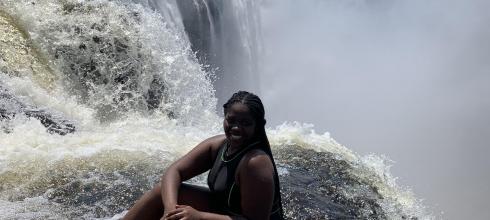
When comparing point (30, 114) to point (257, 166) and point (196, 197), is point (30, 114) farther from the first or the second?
point (257, 166)

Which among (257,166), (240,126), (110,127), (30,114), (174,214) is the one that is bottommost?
(174,214)

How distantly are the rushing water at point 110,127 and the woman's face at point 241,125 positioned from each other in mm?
1892

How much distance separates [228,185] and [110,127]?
5.54 meters

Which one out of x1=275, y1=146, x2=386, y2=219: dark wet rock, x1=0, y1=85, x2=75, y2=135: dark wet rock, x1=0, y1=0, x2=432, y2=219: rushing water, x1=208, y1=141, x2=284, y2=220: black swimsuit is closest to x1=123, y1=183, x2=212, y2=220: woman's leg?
x1=208, y1=141, x2=284, y2=220: black swimsuit

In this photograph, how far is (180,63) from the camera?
35.4 ft

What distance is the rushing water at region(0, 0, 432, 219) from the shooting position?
4.68 meters

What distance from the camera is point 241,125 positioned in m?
2.45

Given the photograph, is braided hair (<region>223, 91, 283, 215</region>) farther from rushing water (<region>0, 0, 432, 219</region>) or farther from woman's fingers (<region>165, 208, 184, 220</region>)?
rushing water (<region>0, 0, 432, 219</region>)

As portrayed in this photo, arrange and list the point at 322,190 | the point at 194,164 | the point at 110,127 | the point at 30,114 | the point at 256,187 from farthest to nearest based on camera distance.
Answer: the point at 110,127
the point at 30,114
the point at 322,190
the point at 194,164
the point at 256,187

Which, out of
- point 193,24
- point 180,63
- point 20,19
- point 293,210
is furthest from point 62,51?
point 193,24

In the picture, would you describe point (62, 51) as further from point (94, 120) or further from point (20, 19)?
point (94, 120)

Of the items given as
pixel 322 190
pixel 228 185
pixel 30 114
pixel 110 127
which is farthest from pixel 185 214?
pixel 110 127

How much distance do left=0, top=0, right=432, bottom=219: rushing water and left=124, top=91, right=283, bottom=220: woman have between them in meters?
1.45

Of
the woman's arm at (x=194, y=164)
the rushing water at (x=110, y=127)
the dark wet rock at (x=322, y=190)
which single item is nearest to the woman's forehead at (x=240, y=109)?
the woman's arm at (x=194, y=164)
